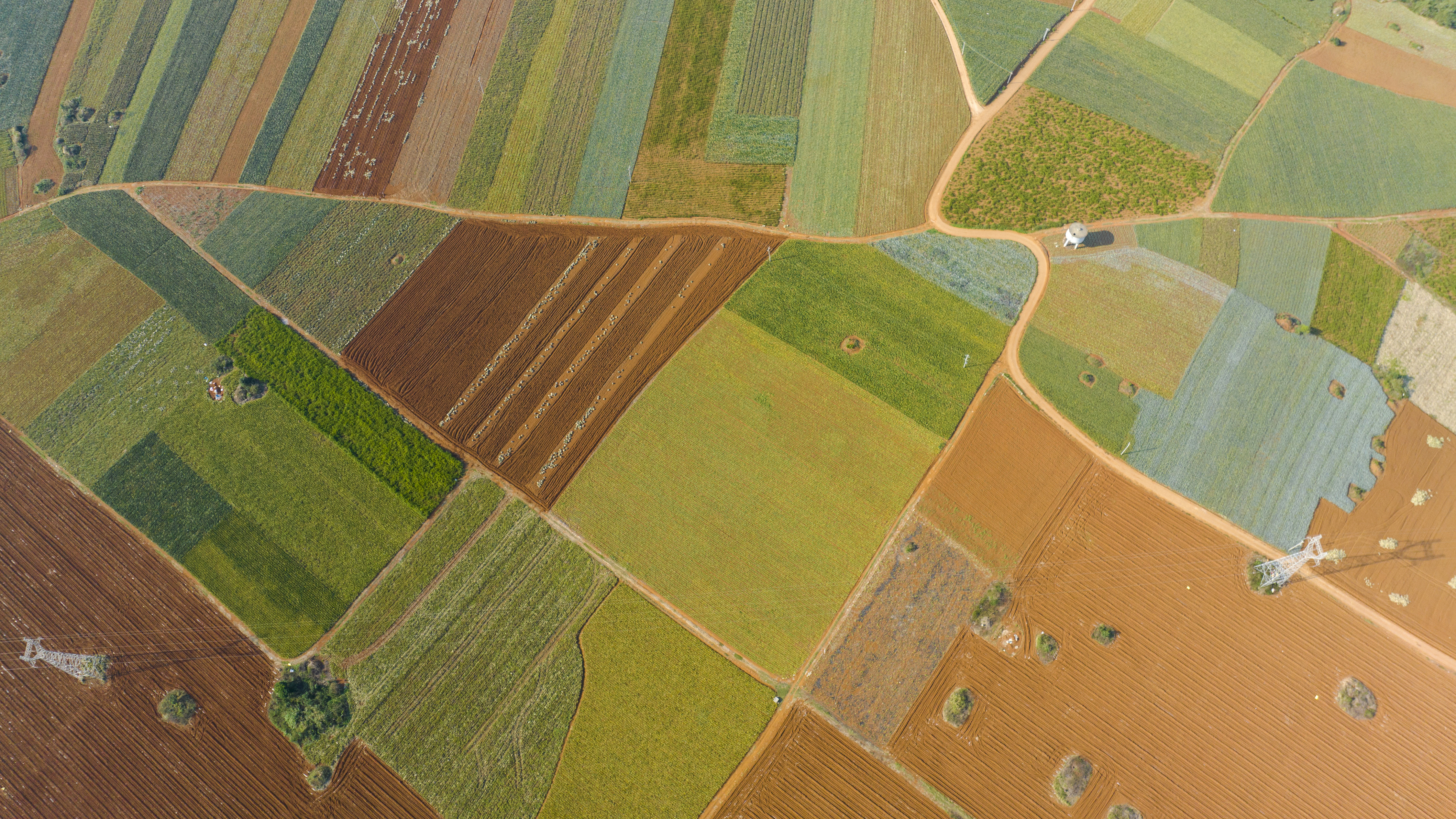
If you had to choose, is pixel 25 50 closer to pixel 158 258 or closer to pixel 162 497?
pixel 158 258

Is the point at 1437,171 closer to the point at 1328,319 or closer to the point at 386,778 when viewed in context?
the point at 1328,319

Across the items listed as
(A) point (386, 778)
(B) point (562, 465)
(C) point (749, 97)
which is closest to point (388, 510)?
(B) point (562, 465)

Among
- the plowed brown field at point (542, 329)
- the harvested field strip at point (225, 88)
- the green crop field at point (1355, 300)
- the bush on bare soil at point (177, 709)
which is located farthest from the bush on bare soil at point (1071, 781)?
the harvested field strip at point (225, 88)

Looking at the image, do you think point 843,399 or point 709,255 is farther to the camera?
point 709,255

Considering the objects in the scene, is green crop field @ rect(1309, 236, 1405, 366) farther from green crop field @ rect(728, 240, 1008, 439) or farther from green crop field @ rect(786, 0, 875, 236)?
green crop field @ rect(786, 0, 875, 236)

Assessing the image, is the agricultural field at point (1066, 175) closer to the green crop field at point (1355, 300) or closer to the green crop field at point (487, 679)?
the green crop field at point (1355, 300)

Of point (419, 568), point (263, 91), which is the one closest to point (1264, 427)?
point (419, 568)
